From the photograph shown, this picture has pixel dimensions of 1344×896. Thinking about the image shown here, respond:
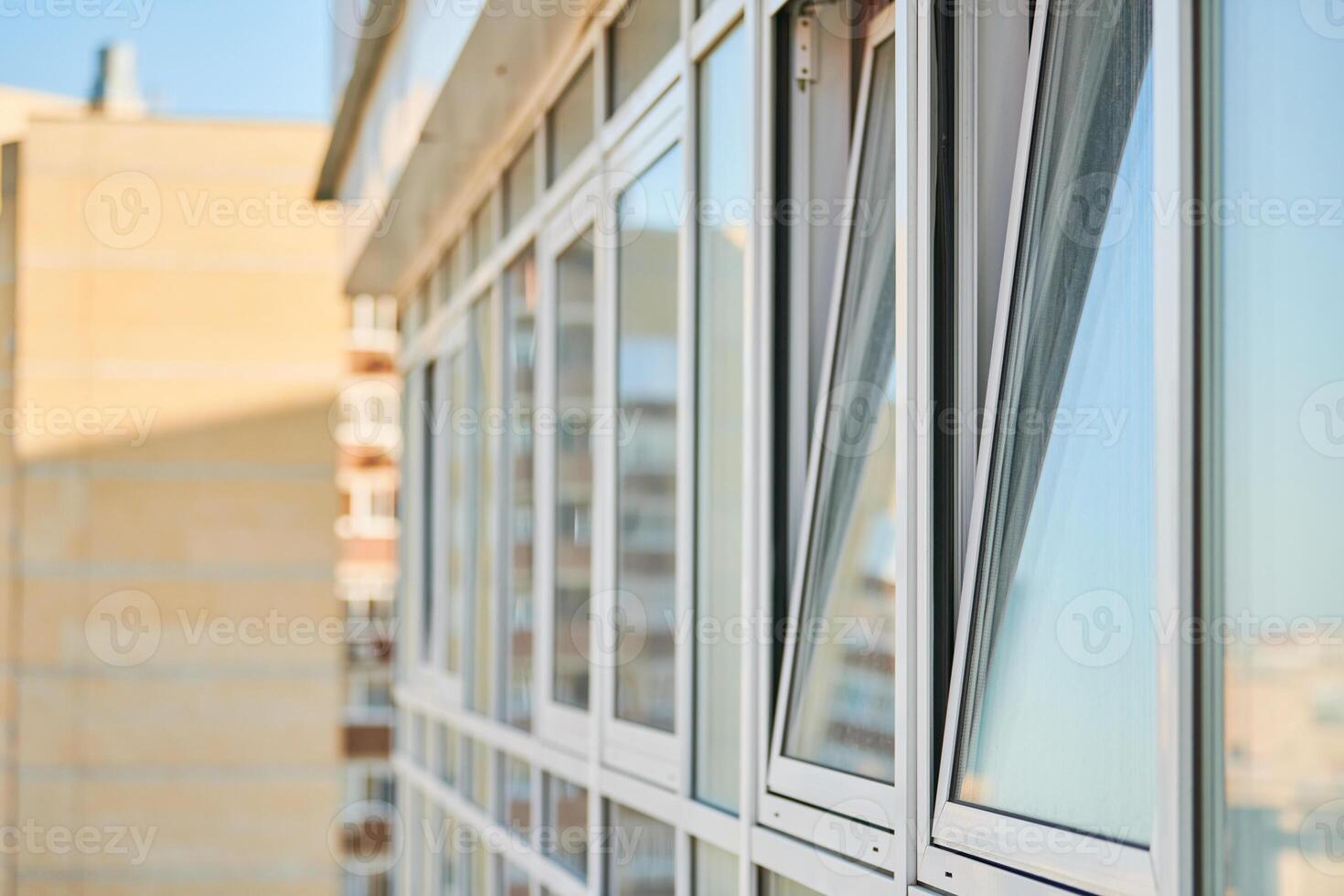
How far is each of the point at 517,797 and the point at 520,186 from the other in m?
2.07

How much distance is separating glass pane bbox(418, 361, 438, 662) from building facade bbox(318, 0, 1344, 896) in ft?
7.27

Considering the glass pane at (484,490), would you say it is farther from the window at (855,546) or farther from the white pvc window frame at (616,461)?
the window at (855,546)

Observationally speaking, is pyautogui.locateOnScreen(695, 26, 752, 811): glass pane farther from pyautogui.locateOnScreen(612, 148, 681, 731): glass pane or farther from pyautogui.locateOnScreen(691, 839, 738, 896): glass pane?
pyautogui.locateOnScreen(612, 148, 681, 731): glass pane

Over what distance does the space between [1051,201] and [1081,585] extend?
50cm

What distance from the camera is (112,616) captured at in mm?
11594

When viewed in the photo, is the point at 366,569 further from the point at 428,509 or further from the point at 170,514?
the point at 428,509

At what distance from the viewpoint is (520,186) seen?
5152 millimetres

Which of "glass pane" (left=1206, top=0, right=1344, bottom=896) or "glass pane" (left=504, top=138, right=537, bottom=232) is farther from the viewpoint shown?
"glass pane" (left=504, top=138, right=537, bottom=232)

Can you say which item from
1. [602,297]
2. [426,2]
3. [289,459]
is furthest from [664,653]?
[289,459]

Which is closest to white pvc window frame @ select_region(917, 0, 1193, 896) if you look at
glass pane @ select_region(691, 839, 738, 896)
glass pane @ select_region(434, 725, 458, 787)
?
glass pane @ select_region(691, 839, 738, 896)

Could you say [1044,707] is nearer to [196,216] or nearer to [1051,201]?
[1051,201]

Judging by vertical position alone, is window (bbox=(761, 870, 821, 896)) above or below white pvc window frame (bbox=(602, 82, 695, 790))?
below

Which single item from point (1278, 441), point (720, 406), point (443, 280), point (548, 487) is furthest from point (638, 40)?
point (443, 280)

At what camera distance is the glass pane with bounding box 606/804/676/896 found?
3.34 m
